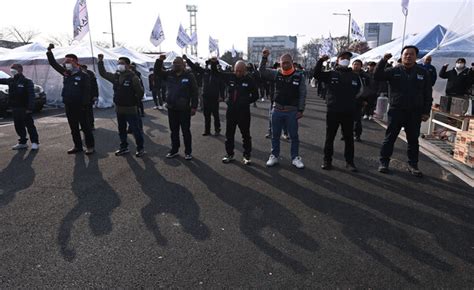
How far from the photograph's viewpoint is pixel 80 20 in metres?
14.6

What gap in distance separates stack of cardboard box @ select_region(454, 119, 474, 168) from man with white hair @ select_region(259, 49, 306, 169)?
9.64 ft

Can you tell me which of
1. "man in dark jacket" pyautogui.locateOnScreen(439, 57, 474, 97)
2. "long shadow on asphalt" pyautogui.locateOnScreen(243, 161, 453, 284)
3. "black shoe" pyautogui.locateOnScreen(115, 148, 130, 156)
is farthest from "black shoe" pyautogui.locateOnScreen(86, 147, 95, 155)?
"man in dark jacket" pyautogui.locateOnScreen(439, 57, 474, 97)

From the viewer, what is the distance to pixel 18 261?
10.2ft


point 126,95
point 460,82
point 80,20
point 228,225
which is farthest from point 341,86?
point 80,20

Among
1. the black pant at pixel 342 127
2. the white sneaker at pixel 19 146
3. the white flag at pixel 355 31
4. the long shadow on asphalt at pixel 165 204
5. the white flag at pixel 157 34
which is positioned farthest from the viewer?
the white flag at pixel 157 34

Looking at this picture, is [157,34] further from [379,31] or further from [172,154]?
[379,31]

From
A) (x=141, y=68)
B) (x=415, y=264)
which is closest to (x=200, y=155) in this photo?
(x=415, y=264)

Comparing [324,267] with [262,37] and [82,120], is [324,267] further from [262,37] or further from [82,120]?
[262,37]

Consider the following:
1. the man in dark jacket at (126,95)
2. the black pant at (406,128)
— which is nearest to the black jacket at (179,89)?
the man in dark jacket at (126,95)

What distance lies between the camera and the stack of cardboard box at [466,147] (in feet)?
19.8

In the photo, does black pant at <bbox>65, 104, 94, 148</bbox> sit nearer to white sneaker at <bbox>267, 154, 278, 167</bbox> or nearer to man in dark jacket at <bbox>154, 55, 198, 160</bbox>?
man in dark jacket at <bbox>154, 55, 198, 160</bbox>

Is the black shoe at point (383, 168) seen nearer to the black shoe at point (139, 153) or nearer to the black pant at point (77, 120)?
the black shoe at point (139, 153)

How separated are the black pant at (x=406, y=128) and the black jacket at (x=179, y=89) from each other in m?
3.47

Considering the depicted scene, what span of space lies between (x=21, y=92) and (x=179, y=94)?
351cm
